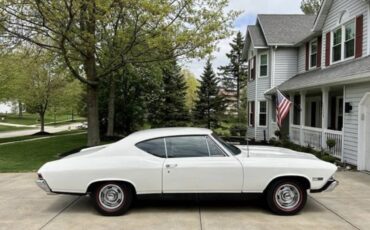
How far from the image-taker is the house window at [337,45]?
15731mm

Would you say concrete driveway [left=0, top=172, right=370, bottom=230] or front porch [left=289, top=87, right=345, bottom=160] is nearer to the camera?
concrete driveway [left=0, top=172, right=370, bottom=230]

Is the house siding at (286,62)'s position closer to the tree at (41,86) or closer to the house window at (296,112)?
the house window at (296,112)

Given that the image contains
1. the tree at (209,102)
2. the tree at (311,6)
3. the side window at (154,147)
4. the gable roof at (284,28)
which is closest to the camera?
the side window at (154,147)

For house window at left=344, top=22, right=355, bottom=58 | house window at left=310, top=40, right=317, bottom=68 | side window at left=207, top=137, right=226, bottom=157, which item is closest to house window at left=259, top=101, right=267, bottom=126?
house window at left=310, top=40, right=317, bottom=68

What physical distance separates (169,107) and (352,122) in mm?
22106

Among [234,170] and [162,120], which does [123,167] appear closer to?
[234,170]

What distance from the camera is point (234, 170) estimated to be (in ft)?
21.0

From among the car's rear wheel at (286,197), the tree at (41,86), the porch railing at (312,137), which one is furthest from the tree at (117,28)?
the tree at (41,86)

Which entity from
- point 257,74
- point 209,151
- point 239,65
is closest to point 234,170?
point 209,151

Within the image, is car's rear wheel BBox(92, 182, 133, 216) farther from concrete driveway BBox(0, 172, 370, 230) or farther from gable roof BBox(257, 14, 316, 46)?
gable roof BBox(257, 14, 316, 46)

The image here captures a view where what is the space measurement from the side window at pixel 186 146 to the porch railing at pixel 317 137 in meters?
8.08

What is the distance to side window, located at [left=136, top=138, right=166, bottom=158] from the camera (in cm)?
660

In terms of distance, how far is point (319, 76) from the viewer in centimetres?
1594

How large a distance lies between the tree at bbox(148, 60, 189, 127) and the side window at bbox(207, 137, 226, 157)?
1016 inches
